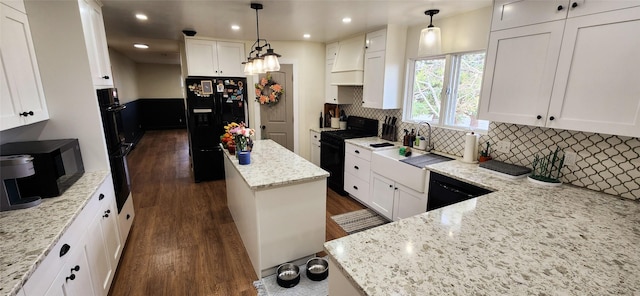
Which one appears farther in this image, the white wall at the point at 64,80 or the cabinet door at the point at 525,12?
the white wall at the point at 64,80

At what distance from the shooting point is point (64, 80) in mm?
2080

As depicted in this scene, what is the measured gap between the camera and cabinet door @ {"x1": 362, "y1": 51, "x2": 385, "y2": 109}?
3.44 metres

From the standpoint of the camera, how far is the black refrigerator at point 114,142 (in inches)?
93.8

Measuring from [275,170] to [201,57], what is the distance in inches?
111

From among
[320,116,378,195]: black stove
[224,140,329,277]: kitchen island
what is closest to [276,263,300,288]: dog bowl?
[224,140,329,277]: kitchen island

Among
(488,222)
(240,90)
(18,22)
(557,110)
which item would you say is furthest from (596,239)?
(240,90)

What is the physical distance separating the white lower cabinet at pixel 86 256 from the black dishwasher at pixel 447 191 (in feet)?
A: 8.34

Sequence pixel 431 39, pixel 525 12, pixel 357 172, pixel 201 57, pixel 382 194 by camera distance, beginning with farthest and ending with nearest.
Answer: pixel 201 57
pixel 357 172
pixel 382 194
pixel 431 39
pixel 525 12

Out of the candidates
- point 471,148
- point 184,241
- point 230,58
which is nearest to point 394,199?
point 471,148

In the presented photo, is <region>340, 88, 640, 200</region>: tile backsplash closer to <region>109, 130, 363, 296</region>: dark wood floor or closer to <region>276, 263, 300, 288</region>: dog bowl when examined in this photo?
<region>109, 130, 363, 296</region>: dark wood floor

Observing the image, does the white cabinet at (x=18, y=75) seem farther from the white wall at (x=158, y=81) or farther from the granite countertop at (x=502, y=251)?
the white wall at (x=158, y=81)

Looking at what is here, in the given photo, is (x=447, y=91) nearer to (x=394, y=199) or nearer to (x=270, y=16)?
(x=394, y=199)

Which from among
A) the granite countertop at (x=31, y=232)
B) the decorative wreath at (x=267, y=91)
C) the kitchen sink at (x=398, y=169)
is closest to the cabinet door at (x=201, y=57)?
the decorative wreath at (x=267, y=91)

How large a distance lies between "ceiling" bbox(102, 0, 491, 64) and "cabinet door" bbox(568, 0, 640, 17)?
820mm
